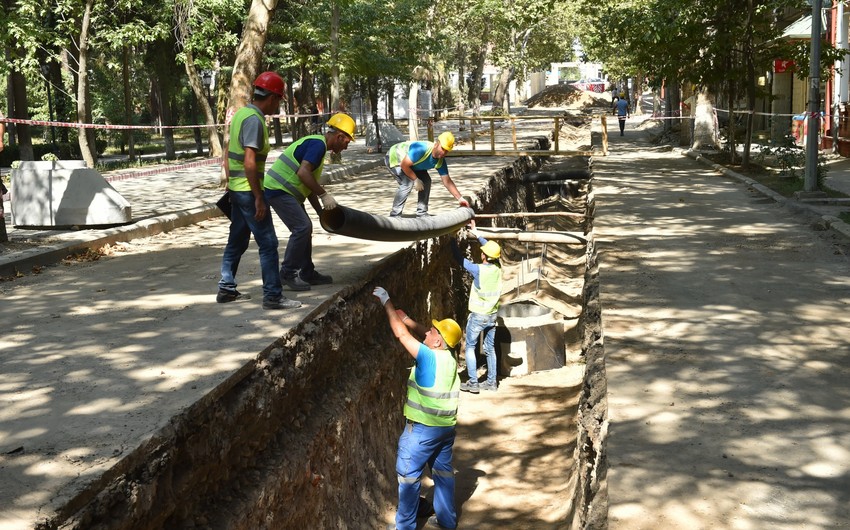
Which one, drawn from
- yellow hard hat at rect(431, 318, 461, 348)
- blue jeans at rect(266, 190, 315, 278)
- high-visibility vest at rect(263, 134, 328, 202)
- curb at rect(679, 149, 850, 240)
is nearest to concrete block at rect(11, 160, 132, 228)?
blue jeans at rect(266, 190, 315, 278)

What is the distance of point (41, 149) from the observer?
104ft

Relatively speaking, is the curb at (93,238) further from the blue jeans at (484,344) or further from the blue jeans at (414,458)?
the blue jeans at (414,458)

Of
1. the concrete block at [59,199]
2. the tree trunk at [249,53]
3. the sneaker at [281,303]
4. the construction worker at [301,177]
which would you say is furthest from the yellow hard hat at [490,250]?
the tree trunk at [249,53]

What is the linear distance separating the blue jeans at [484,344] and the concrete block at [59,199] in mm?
4855

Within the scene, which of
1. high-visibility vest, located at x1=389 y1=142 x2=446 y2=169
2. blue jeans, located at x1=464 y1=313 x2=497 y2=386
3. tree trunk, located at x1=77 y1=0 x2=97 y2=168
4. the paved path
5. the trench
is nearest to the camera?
the paved path

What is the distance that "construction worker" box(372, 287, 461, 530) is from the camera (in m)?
7.38

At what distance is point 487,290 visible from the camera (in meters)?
12.2

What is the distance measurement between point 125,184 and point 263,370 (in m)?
15.9

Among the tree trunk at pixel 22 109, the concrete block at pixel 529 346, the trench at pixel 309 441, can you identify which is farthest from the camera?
the tree trunk at pixel 22 109

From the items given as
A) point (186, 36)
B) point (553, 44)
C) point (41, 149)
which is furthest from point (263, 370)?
point (553, 44)

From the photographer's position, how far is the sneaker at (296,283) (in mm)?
8688

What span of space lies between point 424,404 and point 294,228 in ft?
6.47

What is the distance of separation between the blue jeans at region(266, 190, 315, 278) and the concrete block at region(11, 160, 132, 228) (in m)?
4.88

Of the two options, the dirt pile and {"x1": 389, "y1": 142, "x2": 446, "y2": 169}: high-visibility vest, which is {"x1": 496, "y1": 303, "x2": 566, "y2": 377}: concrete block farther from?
the dirt pile
